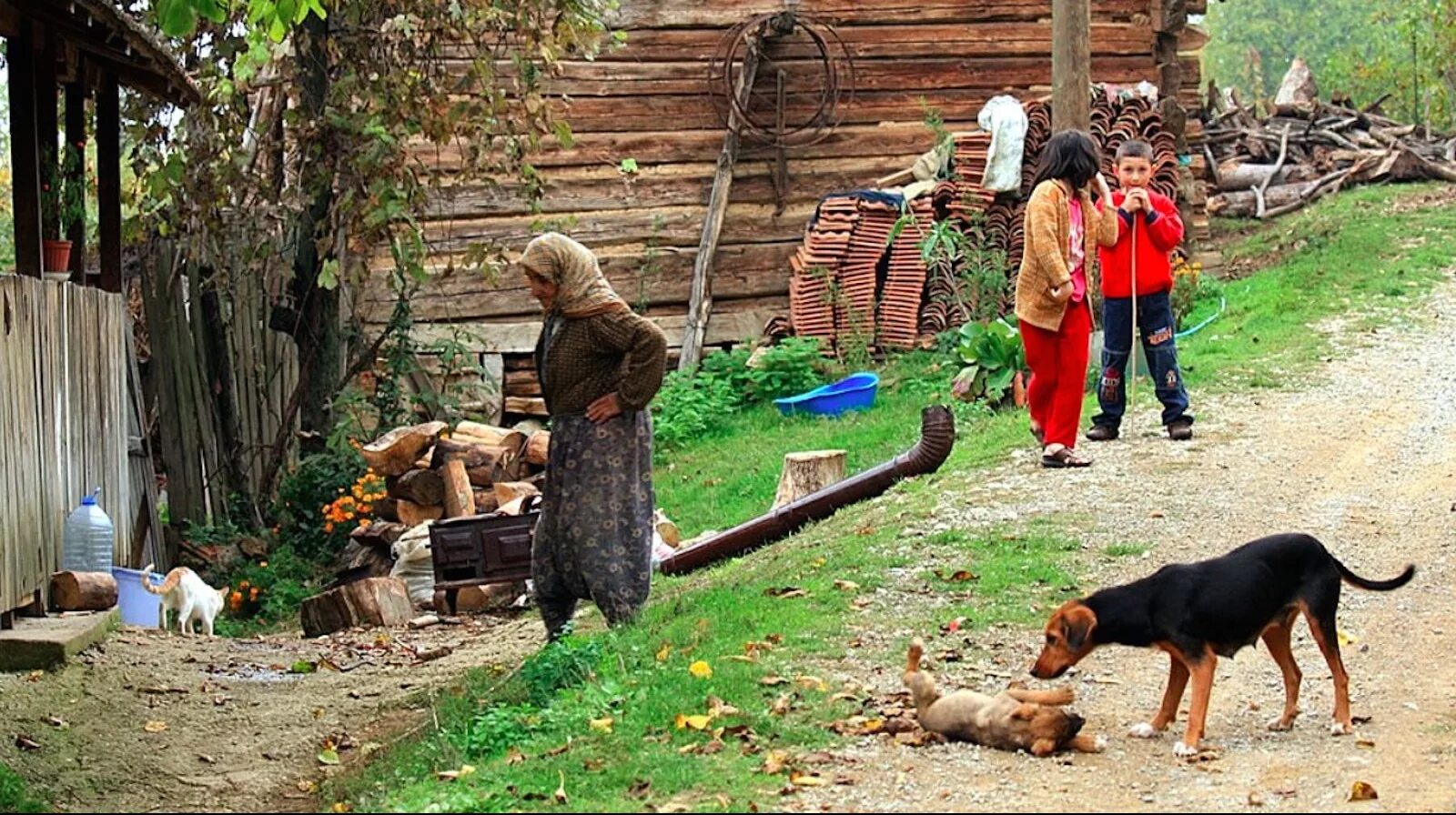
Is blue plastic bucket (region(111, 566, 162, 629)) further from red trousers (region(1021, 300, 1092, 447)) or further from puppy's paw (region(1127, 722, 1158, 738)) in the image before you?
puppy's paw (region(1127, 722, 1158, 738))

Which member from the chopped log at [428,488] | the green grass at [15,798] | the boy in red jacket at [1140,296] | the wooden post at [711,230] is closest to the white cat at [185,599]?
the chopped log at [428,488]

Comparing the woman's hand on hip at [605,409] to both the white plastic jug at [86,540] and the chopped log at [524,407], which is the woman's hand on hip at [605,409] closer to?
the white plastic jug at [86,540]

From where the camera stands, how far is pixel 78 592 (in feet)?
33.9

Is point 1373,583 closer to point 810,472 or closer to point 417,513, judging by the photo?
point 810,472

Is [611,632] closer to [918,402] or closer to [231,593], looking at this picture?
[231,593]

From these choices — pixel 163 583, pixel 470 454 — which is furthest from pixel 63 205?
pixel 470 454

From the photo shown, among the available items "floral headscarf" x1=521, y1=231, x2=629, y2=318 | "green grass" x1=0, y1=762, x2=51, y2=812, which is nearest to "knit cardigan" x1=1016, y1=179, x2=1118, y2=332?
"floral headscarf" x1=521, y1=231, x2=629, y2=318

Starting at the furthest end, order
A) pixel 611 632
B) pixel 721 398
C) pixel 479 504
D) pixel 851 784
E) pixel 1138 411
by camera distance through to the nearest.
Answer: pixel 721 398, pixel 479 504, pixel 1138 411, pixel 611 632, pixel 851 784

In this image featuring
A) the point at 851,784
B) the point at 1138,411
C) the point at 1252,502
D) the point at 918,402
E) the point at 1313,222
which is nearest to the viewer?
the point at 851,784

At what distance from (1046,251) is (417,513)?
5786mm

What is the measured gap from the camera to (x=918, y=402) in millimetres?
16188

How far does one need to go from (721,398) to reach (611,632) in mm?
9324

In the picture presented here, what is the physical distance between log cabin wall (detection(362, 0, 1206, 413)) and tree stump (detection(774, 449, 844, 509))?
6394mm

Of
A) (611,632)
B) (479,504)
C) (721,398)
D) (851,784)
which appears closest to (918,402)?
(721,398)
